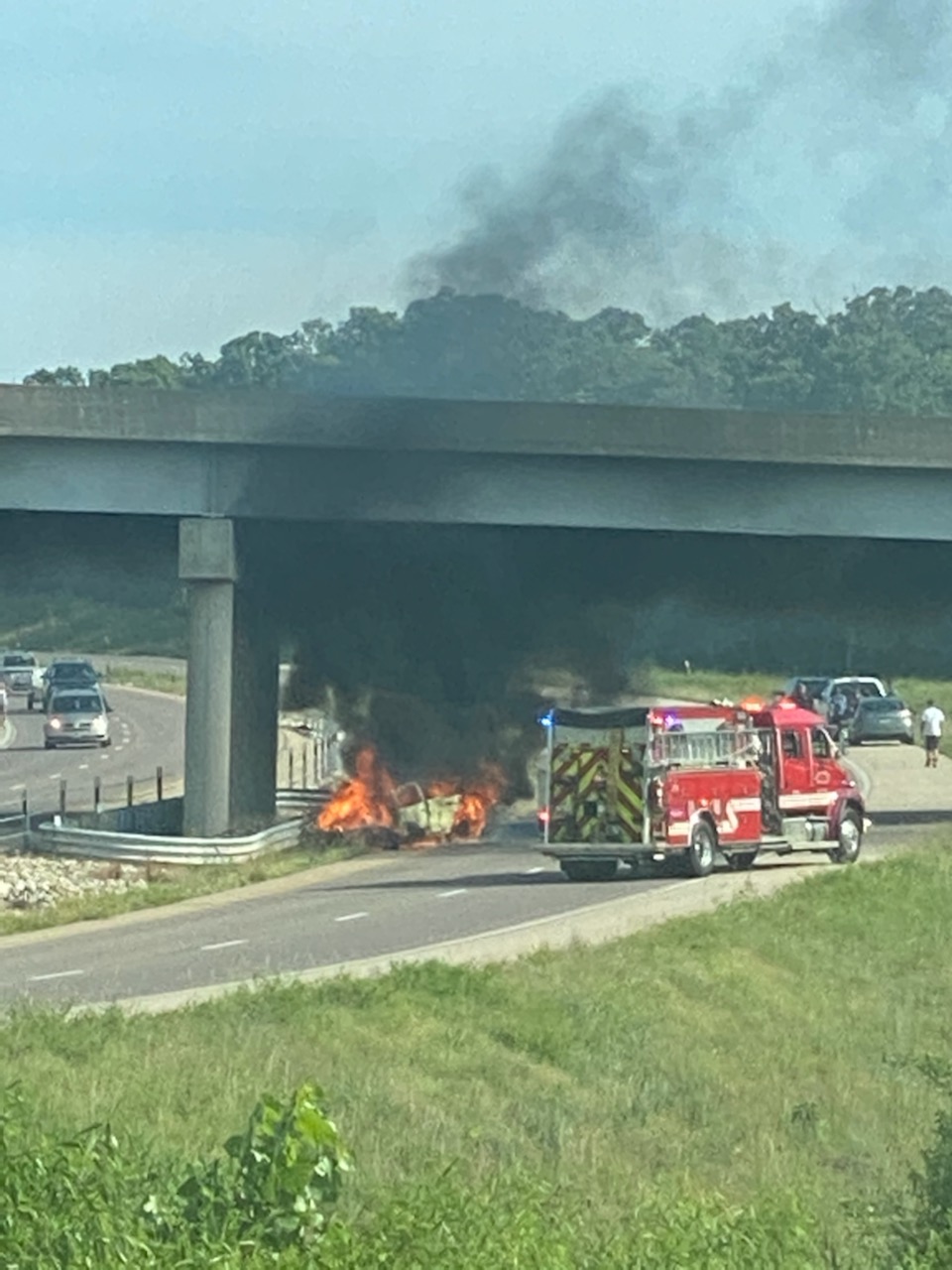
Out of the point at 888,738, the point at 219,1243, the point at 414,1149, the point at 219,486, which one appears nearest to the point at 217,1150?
the point at 414,1149

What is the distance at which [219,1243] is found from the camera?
34.9 ft

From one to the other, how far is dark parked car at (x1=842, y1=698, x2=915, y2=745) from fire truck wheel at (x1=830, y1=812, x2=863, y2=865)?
30594 millimetres

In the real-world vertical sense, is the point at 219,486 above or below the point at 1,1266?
above

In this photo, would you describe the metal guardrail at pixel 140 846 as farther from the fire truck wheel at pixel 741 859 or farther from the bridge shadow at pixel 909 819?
the bridge shadow at pixel 909 819

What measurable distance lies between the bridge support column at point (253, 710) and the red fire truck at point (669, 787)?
10.0m

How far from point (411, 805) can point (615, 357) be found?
15253mm

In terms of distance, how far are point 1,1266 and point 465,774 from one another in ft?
119

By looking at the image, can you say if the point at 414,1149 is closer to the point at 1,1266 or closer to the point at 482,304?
the point at 1,1266

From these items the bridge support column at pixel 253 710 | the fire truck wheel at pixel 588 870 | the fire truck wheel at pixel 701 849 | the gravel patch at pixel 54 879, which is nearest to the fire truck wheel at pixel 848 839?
the fire truck wheel at pixel 701 849

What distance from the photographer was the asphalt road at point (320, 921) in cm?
2498

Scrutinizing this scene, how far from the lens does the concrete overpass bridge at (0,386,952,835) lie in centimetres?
4359

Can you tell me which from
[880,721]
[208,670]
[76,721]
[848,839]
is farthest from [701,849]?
[76,721]

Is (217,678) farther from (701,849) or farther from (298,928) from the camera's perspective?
(298,928)

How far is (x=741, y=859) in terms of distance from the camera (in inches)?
1469
